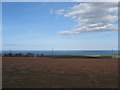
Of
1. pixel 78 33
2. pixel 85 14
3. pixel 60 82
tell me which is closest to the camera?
pixel 60 82

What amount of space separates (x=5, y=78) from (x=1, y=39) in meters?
1.06

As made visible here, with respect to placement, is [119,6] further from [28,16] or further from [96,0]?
[28,16]

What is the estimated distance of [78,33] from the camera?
3809 mm

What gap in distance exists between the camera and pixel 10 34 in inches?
140

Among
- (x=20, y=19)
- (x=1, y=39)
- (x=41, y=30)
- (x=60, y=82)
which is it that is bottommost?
(x=60, y=82)

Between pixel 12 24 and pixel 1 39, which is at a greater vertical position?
pixel 12 24

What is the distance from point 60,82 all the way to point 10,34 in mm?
1764

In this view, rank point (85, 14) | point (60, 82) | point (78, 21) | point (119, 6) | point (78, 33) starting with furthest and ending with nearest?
point (78, 33) < point (78, 21) < point (85, 14) < point (60, 82) < point (119, 6)

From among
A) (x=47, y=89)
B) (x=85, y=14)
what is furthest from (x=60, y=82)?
(x=85, y=14)

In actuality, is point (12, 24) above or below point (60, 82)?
above

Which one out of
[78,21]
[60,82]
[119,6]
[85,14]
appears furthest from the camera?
[78,21]

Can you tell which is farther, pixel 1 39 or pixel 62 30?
pixel 62 30

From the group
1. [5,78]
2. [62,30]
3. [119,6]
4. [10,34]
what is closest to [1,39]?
[5,78]

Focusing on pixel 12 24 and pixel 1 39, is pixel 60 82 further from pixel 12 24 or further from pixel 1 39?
pixel 12 24
